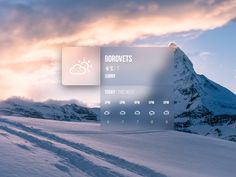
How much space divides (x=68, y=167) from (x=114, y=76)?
12794mm

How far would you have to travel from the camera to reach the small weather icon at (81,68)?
22.3 m

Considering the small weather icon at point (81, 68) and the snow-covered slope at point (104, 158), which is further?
the small weather icon at point (81, 68)

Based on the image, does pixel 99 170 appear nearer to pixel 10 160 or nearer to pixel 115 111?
pixel 10 160

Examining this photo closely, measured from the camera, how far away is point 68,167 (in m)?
11.1

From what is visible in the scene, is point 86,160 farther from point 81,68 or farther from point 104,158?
point 81,68
